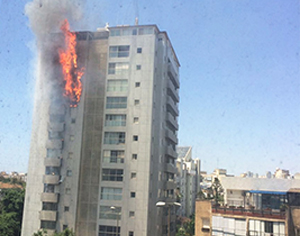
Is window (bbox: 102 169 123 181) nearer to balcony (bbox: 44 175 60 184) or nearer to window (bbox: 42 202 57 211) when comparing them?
balcony (bbox: 44 175 60 184)

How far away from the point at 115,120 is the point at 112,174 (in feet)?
18.3

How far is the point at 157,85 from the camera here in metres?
37.7

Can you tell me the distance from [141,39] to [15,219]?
88.2 ft

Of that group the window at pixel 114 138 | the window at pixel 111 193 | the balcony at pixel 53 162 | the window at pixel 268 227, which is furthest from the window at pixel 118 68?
the window at pixel 268 227

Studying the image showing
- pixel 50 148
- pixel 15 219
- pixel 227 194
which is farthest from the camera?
pixel 15 219

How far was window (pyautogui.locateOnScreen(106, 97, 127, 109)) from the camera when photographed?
35.5m

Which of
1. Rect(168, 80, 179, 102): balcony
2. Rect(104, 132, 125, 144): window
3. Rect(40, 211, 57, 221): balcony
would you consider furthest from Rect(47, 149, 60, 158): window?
Rect(168, 80, 179, 102): balcony

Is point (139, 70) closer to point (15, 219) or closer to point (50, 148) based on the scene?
point (50, 148)

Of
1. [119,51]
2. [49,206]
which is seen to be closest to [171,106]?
[119,51]

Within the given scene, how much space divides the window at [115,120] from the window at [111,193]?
6.62 m

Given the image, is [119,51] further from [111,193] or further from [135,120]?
[111,193]

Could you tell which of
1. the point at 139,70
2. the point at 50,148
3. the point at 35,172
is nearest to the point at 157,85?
the point at 139,70

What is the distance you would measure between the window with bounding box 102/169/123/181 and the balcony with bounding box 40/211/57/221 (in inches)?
247

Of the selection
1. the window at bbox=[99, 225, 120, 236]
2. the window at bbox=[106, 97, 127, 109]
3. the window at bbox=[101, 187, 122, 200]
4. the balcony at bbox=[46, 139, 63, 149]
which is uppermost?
the window at bbox=[106, 97, 127, 109]
